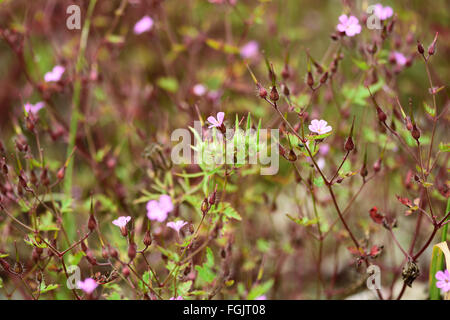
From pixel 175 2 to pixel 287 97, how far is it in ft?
5.32

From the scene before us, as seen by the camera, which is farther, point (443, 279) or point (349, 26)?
point (349, 26)

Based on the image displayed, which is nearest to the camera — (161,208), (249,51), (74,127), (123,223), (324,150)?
(123,223)

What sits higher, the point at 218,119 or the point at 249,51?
the point at 249,51

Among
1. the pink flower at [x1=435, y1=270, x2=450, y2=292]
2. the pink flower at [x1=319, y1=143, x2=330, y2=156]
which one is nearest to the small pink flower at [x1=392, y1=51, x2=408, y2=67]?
the pink flower at [x1=319, y1=143, x2=330, y2=156]

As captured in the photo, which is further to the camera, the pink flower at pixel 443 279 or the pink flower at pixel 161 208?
the pink flower at pixel 161 208

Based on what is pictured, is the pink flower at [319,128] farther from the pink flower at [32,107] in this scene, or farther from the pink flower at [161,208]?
the pink flower at [32,107]

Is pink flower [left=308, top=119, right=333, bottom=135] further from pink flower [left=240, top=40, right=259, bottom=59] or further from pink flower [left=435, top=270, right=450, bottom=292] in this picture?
pink flower [left=240, top=40, right=259, bottom=59]

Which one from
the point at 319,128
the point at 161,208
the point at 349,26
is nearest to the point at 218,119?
the point at 319,128

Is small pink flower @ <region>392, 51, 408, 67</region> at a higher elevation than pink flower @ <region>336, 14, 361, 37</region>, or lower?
higher

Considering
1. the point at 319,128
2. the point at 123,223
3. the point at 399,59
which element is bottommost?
the point at 123,223

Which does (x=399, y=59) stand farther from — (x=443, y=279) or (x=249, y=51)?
(x=249, y=51)

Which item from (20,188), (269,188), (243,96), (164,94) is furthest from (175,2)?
(20,188)

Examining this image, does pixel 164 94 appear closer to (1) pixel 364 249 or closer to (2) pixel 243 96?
(2) pixel 243 96

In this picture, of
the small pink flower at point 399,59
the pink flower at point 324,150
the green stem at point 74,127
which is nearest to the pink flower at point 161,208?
the green stem at point 74,127
